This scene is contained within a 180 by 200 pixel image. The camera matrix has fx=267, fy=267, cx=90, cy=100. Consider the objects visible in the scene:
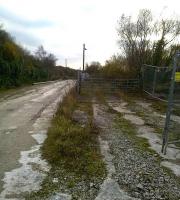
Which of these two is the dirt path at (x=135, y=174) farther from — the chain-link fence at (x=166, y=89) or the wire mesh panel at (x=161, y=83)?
the wire mesh panel at (x=161, y=83)

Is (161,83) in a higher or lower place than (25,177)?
higher

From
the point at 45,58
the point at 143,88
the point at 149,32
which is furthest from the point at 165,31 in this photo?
the point at 45,58

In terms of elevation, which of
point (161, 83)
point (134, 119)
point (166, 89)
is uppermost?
point (161, 83)

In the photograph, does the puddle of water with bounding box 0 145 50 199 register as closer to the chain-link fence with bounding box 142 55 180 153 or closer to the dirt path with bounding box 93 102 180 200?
the dirt path with bounding box 93 102 180 200

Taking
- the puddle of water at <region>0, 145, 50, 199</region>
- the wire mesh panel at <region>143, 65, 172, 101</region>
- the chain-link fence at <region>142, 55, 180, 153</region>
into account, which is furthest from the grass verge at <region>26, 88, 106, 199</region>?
the wire mesh panel at <region>143, 65, 172, 101</region>

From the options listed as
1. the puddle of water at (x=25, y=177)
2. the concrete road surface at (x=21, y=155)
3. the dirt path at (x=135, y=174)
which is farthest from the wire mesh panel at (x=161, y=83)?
the puddle of water at (x=25, y=177)

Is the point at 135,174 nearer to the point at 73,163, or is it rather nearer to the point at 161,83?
the point at 73,163

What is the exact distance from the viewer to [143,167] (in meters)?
5.40

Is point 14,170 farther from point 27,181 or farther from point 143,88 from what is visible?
point 143,88

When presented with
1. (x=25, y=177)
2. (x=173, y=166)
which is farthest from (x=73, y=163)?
(x=173, y=166)

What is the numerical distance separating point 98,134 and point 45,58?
69.1 m

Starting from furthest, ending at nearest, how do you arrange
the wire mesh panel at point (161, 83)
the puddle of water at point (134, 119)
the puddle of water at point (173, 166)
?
the wire mesh panel at point (161, 83)
the puddle of water at point (134, 119)
the puddle of water at point (173, 166)

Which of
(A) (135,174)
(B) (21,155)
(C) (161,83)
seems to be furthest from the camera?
(C) (161,83)

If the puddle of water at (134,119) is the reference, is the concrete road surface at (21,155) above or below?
above
